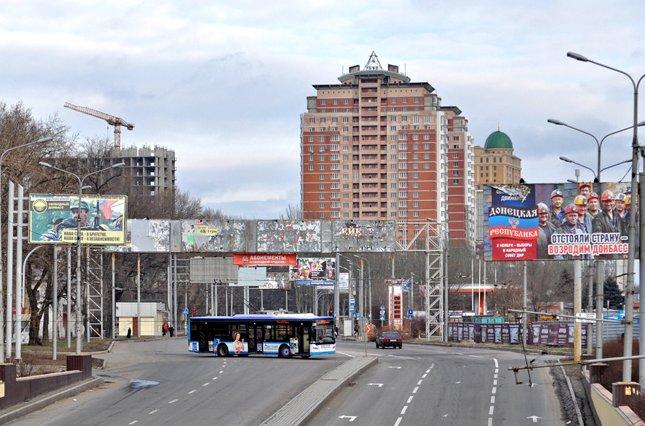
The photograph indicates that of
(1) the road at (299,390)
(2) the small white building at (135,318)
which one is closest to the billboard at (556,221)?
(1) the road at (299,390)

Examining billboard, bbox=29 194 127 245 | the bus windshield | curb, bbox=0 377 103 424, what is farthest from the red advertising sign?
curb, bbox=0 377 103 424

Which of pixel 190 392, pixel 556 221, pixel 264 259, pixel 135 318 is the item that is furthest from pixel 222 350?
pixel 135 318

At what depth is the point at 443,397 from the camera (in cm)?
4284

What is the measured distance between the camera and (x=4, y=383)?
122ft

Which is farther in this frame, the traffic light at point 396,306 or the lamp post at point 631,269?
the traffic light at point 396,306

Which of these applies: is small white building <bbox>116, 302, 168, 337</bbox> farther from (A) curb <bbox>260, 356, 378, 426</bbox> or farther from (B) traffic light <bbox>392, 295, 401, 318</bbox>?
(A) curb <bbox>260, 356, 378, 426</bbox>

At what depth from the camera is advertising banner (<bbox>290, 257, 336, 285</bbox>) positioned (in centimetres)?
10456

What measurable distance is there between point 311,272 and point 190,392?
60.1 meters

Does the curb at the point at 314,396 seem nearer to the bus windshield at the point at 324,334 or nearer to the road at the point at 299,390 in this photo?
the road at the point at 299,390

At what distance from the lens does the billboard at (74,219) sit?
65.7 m

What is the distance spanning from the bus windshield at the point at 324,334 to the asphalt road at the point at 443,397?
4135 mm

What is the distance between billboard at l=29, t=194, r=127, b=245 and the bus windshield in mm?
13018

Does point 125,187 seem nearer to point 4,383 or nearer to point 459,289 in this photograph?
point 459,289

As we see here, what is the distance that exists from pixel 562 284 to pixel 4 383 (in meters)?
112
